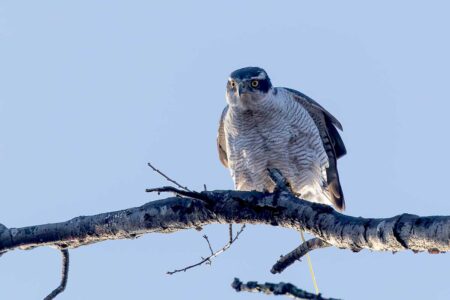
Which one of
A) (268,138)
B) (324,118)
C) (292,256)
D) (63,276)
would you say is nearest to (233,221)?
(292,256)

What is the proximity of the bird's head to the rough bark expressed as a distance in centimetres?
321

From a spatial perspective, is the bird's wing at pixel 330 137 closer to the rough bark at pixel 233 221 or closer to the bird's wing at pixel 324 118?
the bird's wing at pixel 324 118

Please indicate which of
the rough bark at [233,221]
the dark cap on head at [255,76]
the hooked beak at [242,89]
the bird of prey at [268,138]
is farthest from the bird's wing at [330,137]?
the rough bark at [233,221]

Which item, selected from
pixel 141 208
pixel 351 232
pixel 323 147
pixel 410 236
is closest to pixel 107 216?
pixel 141 208

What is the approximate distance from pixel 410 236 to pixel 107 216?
2.59 metres

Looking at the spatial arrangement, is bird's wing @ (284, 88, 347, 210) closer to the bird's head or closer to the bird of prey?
the bird of prey

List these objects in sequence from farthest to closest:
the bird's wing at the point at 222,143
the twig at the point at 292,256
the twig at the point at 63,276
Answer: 1. the bird's wing at the point at 222,143
2. the twig at the point at 63,276
3. the twig at the point at 292,256

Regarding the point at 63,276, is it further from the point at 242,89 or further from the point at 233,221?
the point at 242,89

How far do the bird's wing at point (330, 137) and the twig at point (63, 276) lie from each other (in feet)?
13.9

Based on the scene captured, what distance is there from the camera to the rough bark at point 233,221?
170 inches

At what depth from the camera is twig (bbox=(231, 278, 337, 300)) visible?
329cm

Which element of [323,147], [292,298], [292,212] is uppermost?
[323,147]

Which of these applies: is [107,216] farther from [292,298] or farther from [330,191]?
[330,191]

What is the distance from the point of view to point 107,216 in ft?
19.5
